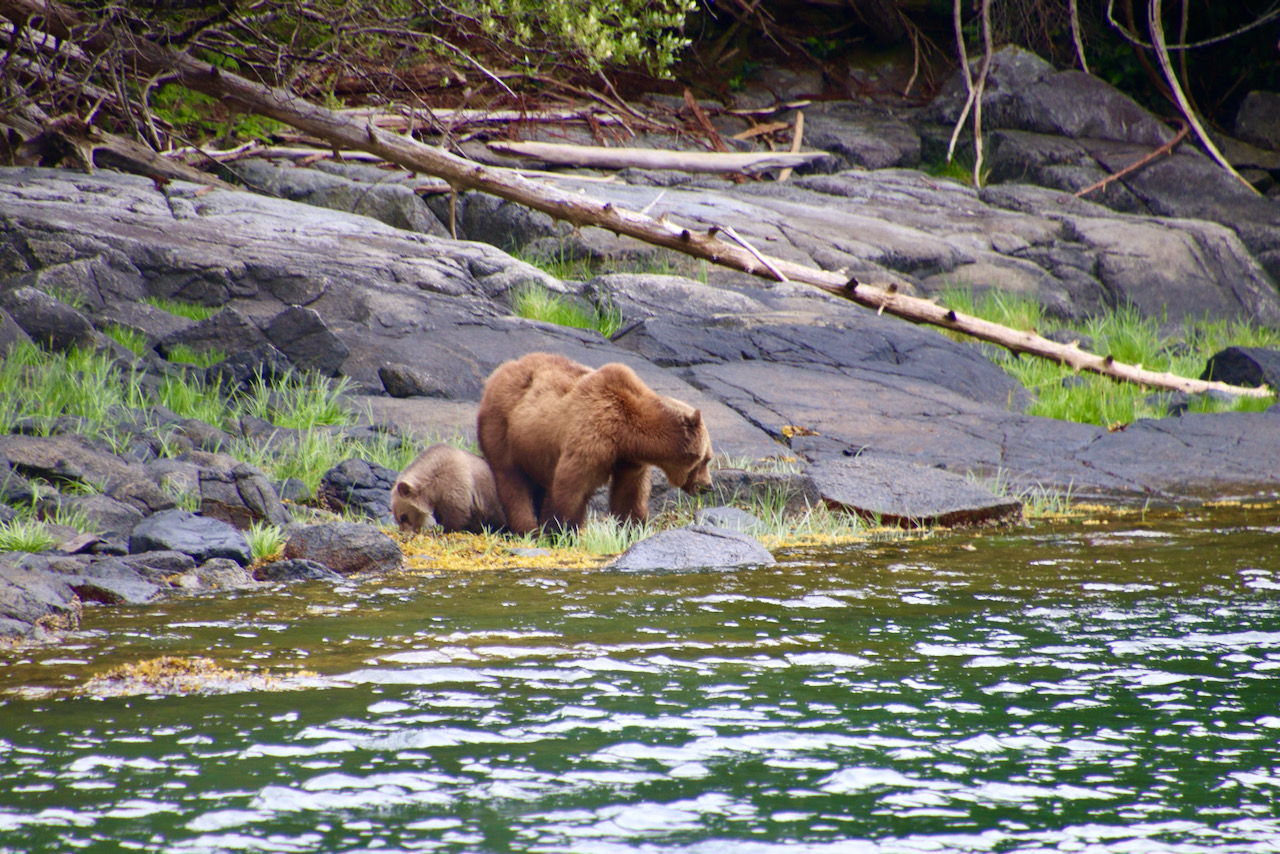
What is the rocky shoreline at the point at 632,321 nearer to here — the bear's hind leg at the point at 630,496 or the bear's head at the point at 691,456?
the bear's hind leg at the point at 630,496

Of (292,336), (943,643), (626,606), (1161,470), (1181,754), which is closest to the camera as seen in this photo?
(1181,754)

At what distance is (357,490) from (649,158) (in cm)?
1025

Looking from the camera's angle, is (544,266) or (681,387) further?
(544,266)

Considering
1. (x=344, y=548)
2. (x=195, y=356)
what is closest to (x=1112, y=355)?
(x=195, y=356)

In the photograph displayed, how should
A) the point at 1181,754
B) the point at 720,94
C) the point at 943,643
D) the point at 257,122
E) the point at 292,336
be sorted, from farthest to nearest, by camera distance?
the point at 720,94 → the point at 257,122 → the point at 292,336 → the point at 943,643 → the point at 1181,754

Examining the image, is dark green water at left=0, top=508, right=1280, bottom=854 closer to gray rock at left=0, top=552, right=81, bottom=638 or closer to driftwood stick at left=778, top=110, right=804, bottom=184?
gray rock at left=0, top=552, right=81, bottom=638

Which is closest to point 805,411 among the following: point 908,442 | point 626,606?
point 908,442

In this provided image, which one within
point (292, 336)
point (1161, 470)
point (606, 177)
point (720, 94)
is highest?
point (720, 94)

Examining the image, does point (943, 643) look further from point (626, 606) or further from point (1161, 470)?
point (1161, 470)

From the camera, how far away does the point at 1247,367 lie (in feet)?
37.3

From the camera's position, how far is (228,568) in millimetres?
5039

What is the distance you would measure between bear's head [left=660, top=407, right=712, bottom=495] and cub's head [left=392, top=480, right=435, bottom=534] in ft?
4.51

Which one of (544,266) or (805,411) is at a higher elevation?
(544,266)

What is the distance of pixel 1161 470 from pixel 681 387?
3.87m
